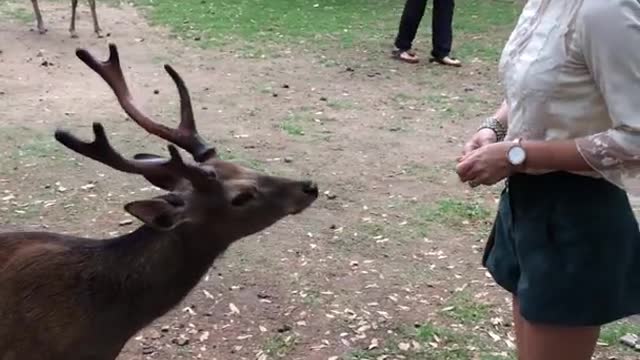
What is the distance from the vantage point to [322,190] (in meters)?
5.60

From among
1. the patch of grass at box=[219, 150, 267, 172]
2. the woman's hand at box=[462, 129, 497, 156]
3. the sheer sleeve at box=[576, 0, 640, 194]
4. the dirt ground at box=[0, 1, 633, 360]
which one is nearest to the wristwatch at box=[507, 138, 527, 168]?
the sheer sleeve at box=[576, 0, 640, 194]

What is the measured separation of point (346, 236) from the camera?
494cm

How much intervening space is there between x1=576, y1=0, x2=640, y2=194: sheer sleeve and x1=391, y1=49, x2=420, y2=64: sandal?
7147 millimetres

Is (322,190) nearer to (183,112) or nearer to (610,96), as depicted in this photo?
(183,112)

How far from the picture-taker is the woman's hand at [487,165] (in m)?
2.09

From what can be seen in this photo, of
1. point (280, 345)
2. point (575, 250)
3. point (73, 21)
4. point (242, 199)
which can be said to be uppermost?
point (575, 250)

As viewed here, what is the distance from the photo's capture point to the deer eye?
285 centimetres

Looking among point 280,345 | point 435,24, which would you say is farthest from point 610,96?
point 435,24

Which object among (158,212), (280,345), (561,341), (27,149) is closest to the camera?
(561,341)

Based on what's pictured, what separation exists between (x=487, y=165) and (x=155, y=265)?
3.90ft

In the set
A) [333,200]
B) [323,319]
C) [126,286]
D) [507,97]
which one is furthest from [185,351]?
[507,97]

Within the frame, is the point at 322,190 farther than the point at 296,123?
No

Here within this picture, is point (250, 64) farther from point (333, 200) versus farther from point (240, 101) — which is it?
point (333, 200)

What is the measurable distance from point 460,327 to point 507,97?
2089mm
